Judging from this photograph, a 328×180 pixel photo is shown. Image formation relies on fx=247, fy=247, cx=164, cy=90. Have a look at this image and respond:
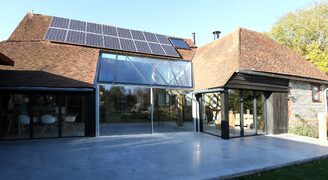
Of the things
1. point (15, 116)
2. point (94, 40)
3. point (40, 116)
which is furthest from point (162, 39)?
point (15, 116)

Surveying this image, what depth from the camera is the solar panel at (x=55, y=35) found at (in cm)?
1403

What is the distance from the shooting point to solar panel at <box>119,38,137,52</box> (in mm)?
14829

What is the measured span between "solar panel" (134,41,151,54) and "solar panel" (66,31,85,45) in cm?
329

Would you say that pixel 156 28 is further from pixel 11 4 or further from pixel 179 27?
pixel 11 4

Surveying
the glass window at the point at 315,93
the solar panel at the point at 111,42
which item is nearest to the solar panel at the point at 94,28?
the solar panel at the point at 111,42

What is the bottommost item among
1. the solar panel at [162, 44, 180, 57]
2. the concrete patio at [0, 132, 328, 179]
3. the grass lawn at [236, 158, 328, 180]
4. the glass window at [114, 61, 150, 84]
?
the grass lawn at [236, 158, 328, 180]

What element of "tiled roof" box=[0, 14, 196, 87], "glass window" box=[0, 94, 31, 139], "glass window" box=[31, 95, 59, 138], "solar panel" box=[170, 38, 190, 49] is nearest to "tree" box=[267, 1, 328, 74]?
"solar panel" box=[170, 38, 190, 49]

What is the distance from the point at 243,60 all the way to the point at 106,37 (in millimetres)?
8391

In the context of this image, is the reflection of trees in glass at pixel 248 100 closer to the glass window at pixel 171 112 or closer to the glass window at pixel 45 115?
the glass window at pixel 171 112

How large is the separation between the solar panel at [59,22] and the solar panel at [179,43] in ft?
24.2

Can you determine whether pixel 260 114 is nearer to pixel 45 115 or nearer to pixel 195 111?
pixel 195 111

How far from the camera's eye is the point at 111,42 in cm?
1505

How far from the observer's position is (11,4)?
40.4 feet

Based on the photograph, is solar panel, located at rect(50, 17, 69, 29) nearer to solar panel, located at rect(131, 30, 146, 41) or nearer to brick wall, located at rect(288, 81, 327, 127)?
solar panel, located at rect(131, 30, 146, 41)
